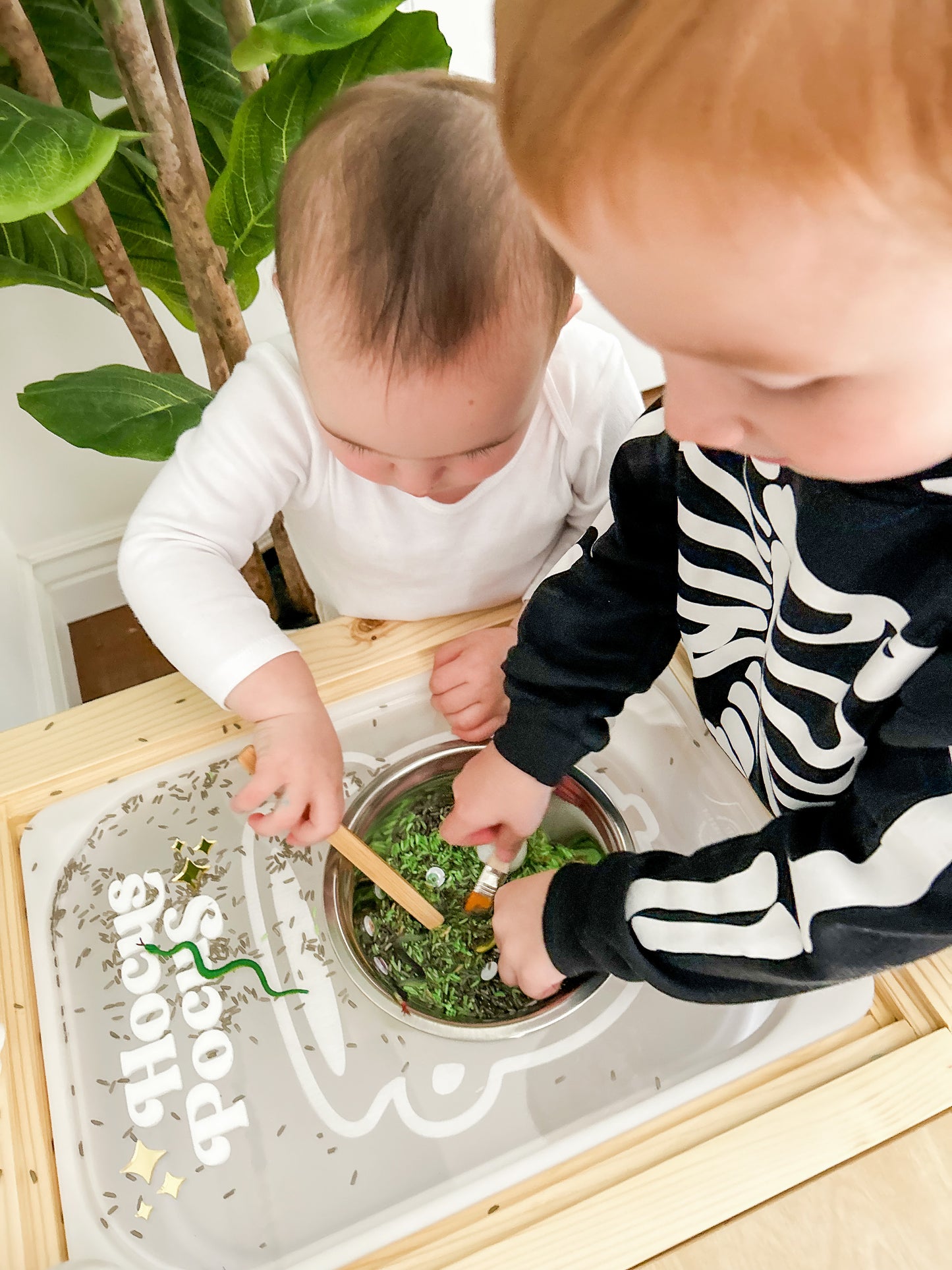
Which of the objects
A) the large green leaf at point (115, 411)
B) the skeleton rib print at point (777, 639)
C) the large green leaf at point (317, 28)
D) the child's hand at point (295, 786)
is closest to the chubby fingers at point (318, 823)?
the child's hand at point (295, 786)

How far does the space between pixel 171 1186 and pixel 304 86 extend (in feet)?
2.48

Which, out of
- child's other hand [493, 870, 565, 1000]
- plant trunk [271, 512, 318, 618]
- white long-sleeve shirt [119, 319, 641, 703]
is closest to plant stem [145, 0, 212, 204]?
white long-sleeve shirt [119, 319, 641, 703]

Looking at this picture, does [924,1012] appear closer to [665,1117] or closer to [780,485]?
[665,1117]

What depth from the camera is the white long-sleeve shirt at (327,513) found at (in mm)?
638

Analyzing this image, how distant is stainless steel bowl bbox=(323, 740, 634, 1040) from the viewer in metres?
0.50

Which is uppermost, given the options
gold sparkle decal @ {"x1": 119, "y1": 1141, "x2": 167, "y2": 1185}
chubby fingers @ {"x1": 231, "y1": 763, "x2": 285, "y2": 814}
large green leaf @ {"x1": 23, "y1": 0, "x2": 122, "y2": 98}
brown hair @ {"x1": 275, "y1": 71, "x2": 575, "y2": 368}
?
large green leaf @ {"x1": 23, "y1": 0, "x2": 122, "y2": 98}

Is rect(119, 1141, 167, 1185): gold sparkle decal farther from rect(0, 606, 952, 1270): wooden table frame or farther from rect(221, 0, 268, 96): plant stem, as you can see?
rect(221, 0, 268, 96): plant stem

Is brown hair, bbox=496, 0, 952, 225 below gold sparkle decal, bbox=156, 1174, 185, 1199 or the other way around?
the other way around

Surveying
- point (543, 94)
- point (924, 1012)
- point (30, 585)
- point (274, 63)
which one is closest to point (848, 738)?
point (924, 1012)

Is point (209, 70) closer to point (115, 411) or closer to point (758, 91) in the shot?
point (115, 411)

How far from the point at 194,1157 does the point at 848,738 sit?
16.0 inches

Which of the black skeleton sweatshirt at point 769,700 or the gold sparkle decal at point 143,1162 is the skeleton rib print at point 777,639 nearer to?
the black skeleton sweatshirt at point 769,700

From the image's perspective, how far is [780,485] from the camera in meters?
0.41

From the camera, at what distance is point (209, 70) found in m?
0.83
